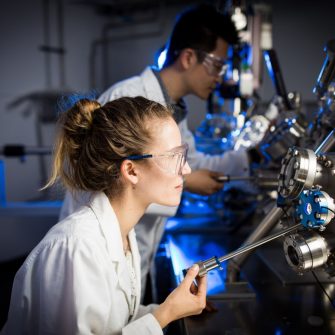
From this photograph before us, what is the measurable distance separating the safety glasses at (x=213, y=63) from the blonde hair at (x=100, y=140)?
1.74 ft

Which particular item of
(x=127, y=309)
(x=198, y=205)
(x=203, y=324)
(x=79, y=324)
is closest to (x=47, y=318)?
(x=79, y=324)

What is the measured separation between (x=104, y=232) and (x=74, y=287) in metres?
0.14

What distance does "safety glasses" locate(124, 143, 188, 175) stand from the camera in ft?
2.59

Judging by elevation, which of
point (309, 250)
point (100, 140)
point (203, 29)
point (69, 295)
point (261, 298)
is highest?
point (203, 29)

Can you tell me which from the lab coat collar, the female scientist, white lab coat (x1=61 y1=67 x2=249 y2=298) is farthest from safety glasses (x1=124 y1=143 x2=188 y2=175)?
white lab coat (x1=61 y1=67 x2=249 y2=298)

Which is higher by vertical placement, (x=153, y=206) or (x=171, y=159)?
(x=171, y=159)

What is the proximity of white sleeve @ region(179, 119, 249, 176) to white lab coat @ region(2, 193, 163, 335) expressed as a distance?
69 centimetres

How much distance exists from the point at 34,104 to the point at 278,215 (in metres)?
2.40

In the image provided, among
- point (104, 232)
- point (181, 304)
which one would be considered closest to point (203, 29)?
point (104, 232)

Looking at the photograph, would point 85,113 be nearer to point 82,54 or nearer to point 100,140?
point 100,140

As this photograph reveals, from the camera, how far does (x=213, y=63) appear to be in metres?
1.30

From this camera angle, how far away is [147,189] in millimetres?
823

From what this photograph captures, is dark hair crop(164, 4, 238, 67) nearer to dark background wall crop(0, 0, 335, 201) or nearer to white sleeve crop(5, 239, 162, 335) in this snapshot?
white sleeve crop(5, 239, 162, 335)

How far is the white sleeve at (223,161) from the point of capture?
51.2 inches
